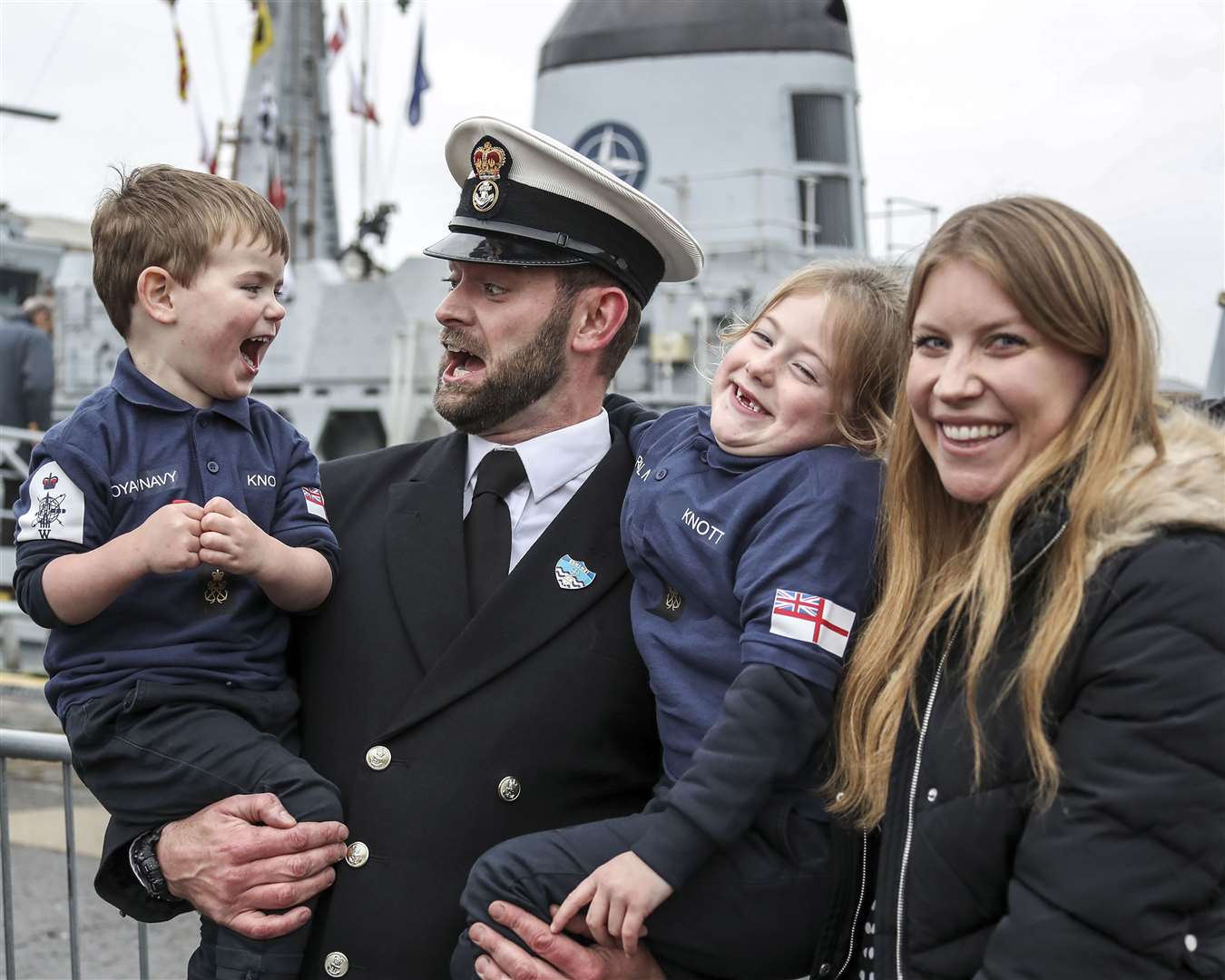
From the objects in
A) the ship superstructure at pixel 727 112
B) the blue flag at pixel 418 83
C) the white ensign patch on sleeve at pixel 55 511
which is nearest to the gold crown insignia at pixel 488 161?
the white ensign patch on sleeve at pixel 55 511

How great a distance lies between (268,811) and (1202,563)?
1580 millimetres

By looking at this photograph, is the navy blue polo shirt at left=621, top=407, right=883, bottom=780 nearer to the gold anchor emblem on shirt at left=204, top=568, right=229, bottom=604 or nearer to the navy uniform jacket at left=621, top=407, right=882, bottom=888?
the navy uniform jacket at left=621, top=407, right=882, bottom=888

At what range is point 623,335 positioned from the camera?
3074mm

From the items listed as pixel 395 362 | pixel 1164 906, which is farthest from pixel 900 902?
pixel 395 362

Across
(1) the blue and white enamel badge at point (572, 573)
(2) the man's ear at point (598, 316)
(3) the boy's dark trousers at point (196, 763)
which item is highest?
(2) the man's ear at point (598, 316)

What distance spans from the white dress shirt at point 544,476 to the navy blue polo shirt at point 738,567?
0.36 metres

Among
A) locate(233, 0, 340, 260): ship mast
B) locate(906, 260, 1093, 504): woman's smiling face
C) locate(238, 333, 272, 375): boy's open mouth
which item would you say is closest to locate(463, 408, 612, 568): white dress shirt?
locate(238, 333, 272, 375): boy's open mouth

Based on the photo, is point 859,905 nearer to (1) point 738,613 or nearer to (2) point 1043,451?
(1) point 738,613

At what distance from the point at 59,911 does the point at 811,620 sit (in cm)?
528

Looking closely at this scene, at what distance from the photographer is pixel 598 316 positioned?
9.81 feet

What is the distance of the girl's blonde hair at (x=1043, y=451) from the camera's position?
1.69m

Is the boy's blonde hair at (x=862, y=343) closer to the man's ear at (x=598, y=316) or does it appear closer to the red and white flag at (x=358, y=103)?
the man's ear at (x=598, y=316)

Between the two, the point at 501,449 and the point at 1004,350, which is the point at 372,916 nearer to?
the point at 501,449

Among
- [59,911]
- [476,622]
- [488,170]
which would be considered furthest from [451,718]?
[59,911]
